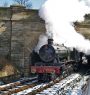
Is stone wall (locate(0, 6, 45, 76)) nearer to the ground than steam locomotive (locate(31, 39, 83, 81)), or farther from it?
farther from it

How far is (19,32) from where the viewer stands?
1202 inches

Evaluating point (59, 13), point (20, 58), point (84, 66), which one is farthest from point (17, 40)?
point (84, 66)

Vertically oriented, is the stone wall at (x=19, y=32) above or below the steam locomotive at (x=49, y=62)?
above

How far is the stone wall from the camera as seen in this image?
30.1 meters

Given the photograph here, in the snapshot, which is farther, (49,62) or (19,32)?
(19,32)

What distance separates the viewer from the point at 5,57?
1184 inches

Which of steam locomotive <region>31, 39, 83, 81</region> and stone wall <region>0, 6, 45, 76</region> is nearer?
steam locomotive <region>31, 39, 83, 81</region>

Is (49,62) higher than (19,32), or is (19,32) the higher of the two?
(19,32)

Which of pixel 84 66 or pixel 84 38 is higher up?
pixel 84 38

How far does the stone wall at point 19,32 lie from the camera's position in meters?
30.1

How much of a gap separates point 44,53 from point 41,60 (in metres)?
0.49

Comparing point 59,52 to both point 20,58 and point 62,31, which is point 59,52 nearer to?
point 62,31

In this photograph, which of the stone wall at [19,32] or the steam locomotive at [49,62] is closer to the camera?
the steam locomotive at [49,62]

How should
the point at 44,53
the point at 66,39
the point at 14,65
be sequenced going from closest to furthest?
the point at 44,53
the point at 66,39
the point at 14,65
